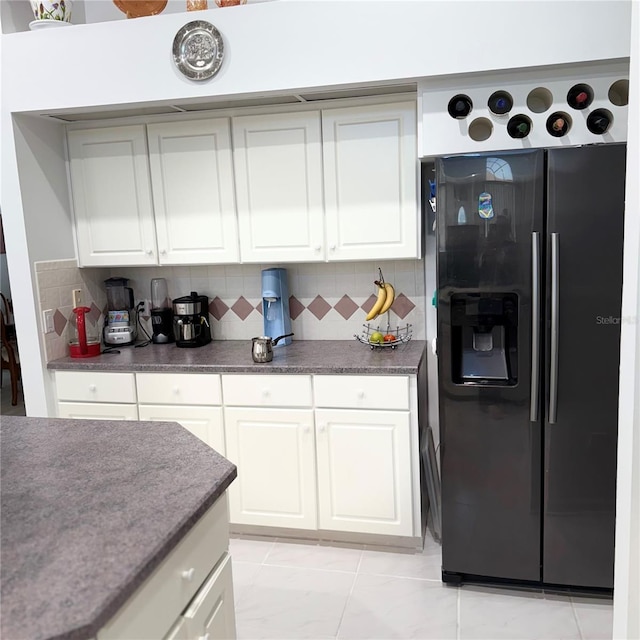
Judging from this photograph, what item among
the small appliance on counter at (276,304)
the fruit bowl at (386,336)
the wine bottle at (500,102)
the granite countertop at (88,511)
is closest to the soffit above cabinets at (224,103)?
the wine bottle at (500,102)

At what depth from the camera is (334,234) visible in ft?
9.71

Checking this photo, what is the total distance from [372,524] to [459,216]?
1514 mm

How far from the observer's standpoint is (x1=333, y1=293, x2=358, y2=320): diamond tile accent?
3.29m

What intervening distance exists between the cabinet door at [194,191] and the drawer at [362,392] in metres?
0.87

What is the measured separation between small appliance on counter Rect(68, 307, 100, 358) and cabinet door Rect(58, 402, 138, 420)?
0.27 meters

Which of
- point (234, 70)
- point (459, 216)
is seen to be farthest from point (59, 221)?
point (459, 216)

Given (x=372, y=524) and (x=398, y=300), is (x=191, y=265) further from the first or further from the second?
(x=372, y=524)

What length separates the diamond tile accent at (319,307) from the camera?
3326 millimetres

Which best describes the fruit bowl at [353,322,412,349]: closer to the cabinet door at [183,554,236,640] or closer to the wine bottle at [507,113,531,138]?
the wine bottle at [507,113,531,138]

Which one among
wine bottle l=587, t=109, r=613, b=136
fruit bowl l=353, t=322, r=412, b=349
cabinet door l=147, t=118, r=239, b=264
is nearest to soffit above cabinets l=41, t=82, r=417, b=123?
cabinet door l=147, t=118, r=239, b=264

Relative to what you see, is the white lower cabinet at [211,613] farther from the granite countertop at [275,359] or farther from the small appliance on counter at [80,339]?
the small appliance on counter at [80,339]

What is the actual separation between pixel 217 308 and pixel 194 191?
28.5 inches

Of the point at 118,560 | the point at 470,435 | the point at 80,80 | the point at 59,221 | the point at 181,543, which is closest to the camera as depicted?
the point at 118,560

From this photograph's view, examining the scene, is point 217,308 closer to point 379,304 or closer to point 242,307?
point 242,307
